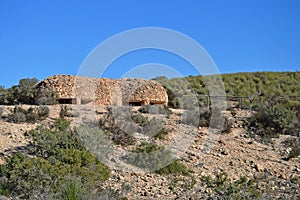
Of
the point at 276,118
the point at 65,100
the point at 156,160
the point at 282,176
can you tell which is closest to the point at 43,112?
the point at 65,100

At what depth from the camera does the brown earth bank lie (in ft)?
35.4

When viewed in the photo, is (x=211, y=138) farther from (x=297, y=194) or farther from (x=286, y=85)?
(x=286, y=85)

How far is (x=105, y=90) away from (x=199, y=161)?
7041 millimetres

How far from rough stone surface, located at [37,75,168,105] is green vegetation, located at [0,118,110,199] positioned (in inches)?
241

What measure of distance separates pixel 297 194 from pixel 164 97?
34.7 ft

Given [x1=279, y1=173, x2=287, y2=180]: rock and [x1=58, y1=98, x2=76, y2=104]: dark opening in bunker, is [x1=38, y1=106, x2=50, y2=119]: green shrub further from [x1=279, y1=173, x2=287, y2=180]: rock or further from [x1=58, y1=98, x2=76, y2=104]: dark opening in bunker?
[x1=279, y1=173, x2=287, y2=180]: rock

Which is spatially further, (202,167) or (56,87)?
(56,87)

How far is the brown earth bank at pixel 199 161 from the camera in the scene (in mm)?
10797

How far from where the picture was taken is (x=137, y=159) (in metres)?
12.7

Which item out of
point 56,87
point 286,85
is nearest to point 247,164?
point 56,87

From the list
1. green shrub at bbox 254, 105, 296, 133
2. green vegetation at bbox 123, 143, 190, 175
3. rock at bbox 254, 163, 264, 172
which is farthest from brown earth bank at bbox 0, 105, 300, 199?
green shrub at bbox 254, 105, 296, 133

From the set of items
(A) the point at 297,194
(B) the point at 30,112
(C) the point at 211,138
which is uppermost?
(B) the point at 30,112

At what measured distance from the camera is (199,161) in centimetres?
1364

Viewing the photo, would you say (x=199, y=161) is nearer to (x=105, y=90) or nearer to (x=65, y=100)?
(x=105, y=90)
